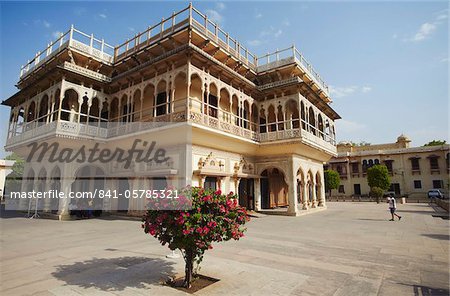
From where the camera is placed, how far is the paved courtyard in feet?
14.9

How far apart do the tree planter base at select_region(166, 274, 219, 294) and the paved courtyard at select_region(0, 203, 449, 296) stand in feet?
0.51

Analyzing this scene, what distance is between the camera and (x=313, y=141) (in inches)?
699

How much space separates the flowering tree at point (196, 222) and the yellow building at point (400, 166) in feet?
147

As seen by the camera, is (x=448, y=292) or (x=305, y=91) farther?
(x=305, y=91)

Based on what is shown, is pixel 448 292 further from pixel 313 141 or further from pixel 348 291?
pixel 313 141

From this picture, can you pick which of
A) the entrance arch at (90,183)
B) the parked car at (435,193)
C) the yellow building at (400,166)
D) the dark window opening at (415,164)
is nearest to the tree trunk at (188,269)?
the entrance arch at (90,183)

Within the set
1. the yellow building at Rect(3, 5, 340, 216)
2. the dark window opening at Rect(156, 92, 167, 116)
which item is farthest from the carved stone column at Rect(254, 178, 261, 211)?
the dark window opening at Rect(156, 92, 167, 116)

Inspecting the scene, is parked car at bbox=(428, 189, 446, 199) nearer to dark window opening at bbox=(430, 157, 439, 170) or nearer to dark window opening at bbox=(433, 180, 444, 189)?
dark window opening at bbox=(433, 180, 444, 189)

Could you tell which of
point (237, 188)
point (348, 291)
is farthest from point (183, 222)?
point (237, 188)

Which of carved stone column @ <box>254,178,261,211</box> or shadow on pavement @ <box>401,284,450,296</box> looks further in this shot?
carved stone column @ <box>254,178,261,211</box>

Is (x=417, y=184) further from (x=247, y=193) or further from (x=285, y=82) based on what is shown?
(x=285, y=82)

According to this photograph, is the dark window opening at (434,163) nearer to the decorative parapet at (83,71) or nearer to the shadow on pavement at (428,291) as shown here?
the shadow on pavement at (428,291)

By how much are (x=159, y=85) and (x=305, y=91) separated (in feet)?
31.7

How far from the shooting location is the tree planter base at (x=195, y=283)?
454cm
